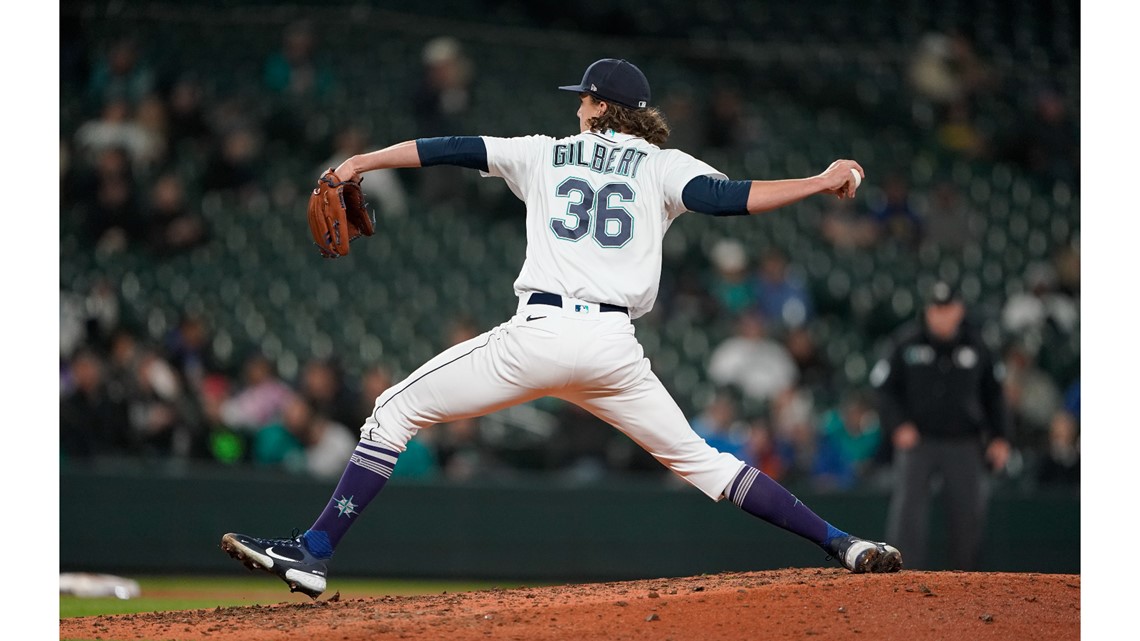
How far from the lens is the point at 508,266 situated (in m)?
10.7

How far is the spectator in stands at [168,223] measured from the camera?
392 inches

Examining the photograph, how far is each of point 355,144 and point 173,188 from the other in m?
1.41

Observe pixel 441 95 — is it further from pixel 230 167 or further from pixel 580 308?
pixel 580 308

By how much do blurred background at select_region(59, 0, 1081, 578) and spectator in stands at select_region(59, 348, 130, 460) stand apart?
0.02 metres

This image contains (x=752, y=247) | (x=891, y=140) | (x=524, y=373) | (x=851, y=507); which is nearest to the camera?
(x=524, y=373)

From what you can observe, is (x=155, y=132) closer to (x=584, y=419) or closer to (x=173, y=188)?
(x=173, y=188)

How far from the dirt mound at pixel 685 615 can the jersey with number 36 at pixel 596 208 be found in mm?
896

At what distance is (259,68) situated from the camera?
36.9 ft

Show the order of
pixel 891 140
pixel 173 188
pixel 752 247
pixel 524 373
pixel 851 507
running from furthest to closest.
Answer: pixel 891 140, pixel 752 247, pixel 173 188, pixel 851 507, pixel 524 373

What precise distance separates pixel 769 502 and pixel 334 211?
63.9 inches

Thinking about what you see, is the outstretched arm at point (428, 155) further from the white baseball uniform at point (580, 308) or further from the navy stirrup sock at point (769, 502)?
the navy stirrup sock at point (769, 502)

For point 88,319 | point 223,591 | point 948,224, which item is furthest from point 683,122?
point 223,591

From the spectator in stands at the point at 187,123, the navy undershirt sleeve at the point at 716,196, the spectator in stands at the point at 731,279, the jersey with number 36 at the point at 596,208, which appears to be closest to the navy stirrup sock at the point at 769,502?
the jersey with number 36 at the point at 596,208

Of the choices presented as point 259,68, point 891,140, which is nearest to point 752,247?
point 891,140
